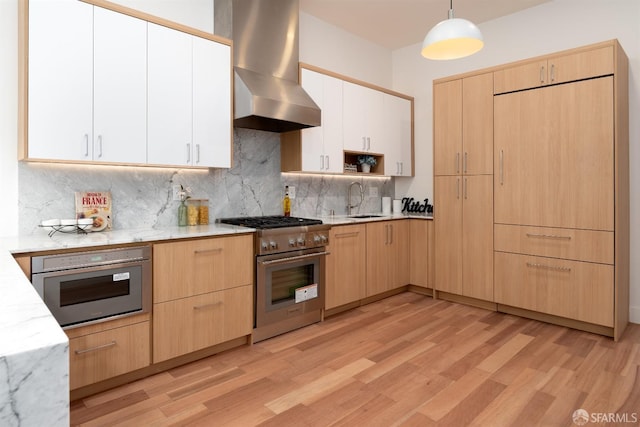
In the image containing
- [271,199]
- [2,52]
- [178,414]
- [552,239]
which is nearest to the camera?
[178,414]

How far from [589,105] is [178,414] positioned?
3.64 metres

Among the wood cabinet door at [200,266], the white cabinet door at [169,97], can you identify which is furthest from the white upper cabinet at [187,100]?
the wood cabinet door at [200,266]

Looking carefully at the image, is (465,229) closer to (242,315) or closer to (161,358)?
(242,315)

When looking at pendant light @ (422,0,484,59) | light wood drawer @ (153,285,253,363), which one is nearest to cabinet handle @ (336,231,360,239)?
light wood drawer @ (153,285,253,363)

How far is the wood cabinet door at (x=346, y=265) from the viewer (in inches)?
141

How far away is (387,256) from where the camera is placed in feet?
13.7

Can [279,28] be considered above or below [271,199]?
above

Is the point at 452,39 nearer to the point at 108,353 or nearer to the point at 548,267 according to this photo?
the point at 548,267

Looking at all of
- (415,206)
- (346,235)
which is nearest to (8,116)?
(346,235)

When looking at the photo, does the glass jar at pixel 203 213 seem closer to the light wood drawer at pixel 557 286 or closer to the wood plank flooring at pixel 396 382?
the wood plank flooring at pixel 396 382

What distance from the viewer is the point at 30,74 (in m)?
2.24

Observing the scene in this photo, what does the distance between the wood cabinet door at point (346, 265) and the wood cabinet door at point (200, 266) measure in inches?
35.2

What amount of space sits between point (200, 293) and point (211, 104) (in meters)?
1.40

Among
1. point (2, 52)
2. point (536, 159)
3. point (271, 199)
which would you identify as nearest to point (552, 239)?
point (536, 159)
